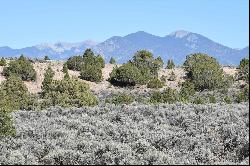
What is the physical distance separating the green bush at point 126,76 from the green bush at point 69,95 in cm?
2850

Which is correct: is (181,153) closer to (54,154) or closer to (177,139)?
(177,139)

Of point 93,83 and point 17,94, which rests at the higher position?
point 93,83

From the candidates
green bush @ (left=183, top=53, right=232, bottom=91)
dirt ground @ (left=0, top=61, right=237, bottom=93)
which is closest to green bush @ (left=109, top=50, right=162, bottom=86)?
dirt ground @ (left=0, top=61, right=237, bottom=93)

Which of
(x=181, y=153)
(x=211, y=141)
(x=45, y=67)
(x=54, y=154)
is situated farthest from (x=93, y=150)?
(x=45, y=67)

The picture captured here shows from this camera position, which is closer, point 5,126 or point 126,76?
point 5,126

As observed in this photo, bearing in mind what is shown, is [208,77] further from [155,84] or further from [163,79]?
[163,79]

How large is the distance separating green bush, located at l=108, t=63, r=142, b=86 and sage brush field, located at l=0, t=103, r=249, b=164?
56.8 m

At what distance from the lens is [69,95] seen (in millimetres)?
55594

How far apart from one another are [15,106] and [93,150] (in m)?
33.4

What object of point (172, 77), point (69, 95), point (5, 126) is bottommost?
point (69, 95)

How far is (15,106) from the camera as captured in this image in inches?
2007

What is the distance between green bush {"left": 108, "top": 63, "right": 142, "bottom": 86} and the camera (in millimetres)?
87625

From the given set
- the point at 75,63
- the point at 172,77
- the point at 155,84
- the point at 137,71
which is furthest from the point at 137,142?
the point at 75,63

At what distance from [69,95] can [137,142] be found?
119 feet
